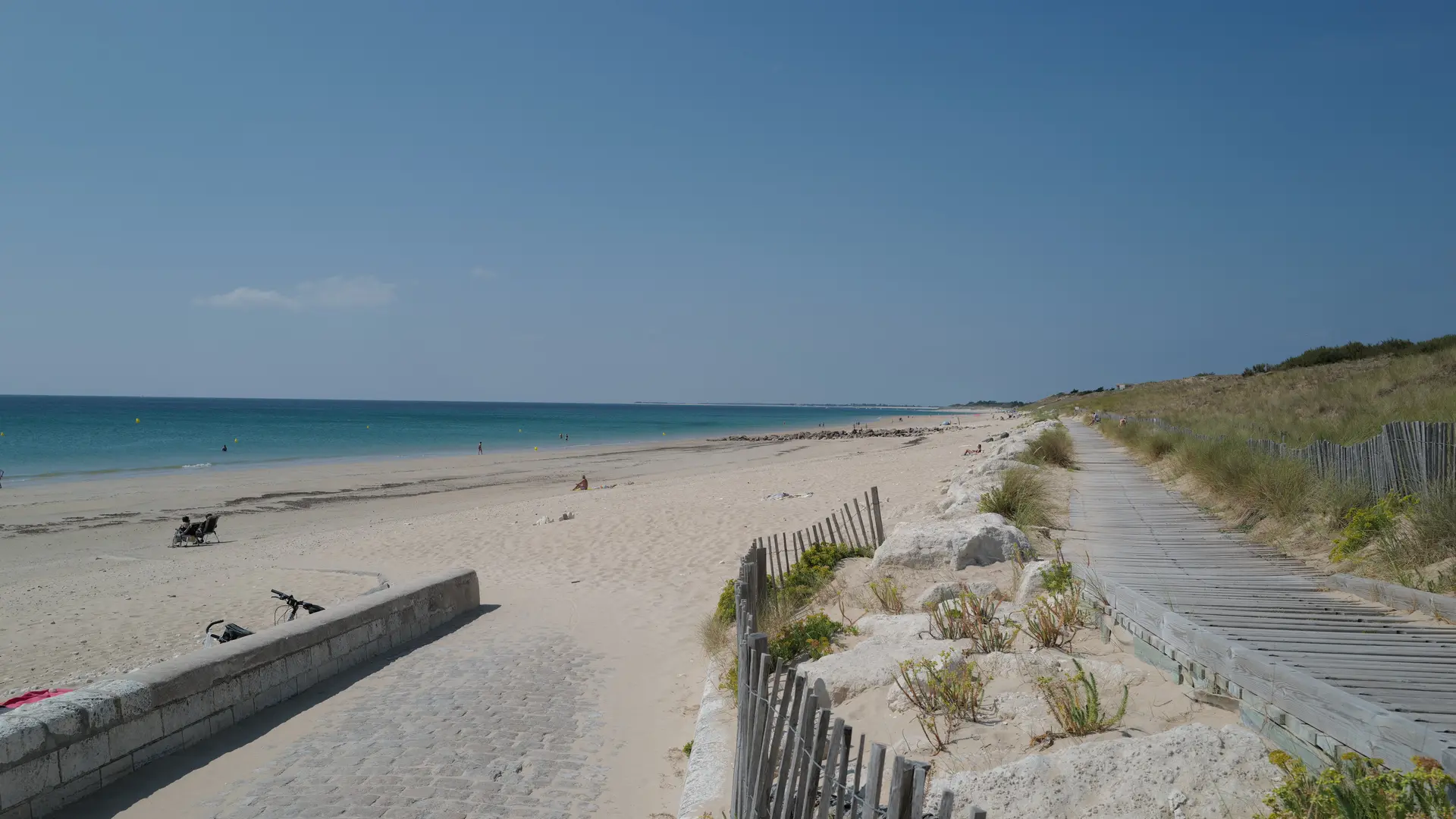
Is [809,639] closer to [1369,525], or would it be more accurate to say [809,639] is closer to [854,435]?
[1369,525]

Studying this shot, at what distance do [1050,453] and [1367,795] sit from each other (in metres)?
15.6

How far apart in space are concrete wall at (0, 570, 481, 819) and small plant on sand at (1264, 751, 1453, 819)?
620 cm

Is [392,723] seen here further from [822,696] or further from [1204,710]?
[1204,710]

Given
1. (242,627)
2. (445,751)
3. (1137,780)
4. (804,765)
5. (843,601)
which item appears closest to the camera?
(804,765)

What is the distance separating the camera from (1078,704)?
3887 millimetres

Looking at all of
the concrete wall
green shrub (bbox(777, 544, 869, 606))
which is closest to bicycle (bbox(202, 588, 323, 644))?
the concrete wall

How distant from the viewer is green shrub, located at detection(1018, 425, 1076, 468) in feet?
55.1

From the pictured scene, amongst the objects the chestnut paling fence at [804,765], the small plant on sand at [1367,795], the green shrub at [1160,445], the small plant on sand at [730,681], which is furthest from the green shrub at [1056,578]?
the green shrub at [1160,445]

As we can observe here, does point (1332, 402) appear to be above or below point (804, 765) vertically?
above

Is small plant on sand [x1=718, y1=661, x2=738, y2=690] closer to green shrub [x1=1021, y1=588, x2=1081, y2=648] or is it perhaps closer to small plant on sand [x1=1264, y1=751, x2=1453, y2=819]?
green shrub [x1=1021, y1=588, x2=1081, y2=648]

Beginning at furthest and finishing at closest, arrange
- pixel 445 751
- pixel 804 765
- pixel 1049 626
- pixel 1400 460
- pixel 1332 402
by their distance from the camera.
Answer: pixel 1332 402
pixel 1400 460
pixel 445 751
pixel 1049 626
pixel 804 765

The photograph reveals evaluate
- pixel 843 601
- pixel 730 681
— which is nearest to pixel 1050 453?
pixel 843 601

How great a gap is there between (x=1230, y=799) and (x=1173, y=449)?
14.1 meters

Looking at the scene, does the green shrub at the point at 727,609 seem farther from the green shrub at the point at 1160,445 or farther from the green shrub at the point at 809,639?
the green shrub at the point at 1160,445
